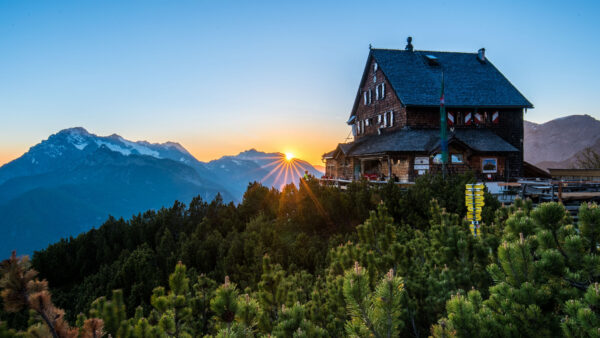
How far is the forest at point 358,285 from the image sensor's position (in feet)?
6.56

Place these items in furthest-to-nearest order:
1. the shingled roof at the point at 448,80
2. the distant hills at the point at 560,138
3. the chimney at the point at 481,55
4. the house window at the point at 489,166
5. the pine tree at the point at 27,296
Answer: the distant hills at the point at 560,138, the chimney at the point at 481,55, the shingled roof at the point at 448,80, the house window at the point at 489,166, the pine tree at the point at 27,296

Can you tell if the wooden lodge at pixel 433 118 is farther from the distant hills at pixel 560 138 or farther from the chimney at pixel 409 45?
the distant hills at pixel 560 138

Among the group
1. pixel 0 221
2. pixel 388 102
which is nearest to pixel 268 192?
pixel 388 102

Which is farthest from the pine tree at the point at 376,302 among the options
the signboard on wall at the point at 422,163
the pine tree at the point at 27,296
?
the signboard on wall at the point at 422,163

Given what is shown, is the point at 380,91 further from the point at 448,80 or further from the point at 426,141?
the point at 426,141

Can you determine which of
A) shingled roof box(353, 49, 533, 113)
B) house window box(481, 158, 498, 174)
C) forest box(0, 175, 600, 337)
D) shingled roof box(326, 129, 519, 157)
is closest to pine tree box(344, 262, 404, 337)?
forest box(0, 175, 600, 337)

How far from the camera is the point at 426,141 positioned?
23.8m

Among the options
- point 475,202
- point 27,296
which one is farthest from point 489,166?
point 27,296

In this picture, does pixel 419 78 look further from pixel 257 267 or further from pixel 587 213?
pixel 587 213

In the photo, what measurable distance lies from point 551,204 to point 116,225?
551 inches

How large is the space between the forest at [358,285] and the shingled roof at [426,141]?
12736 millimetres

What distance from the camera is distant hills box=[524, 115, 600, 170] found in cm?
15612

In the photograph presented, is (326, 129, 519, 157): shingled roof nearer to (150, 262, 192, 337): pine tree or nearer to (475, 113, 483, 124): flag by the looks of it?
(475, 113, 483, 124): flag

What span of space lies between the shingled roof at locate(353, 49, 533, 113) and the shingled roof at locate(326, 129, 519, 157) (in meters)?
2.36
